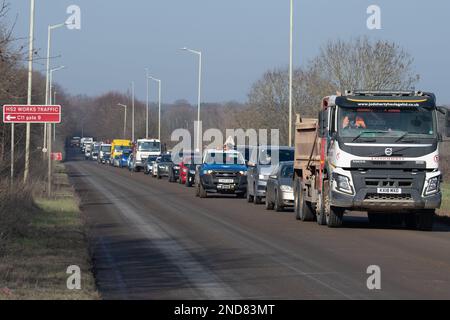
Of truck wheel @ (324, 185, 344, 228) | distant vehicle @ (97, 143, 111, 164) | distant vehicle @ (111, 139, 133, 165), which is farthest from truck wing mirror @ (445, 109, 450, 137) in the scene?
distant vehicle @ (97, 143, 111, 164)

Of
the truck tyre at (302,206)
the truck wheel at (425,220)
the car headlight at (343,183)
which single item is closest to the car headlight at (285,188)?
the truck tyre at (302,206)

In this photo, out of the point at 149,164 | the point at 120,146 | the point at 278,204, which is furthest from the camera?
the point at 120,146

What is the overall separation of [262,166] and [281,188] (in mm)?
4439

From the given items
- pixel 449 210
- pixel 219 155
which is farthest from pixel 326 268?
pixel 219 155

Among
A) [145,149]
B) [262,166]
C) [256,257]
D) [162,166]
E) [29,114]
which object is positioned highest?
[29,114]

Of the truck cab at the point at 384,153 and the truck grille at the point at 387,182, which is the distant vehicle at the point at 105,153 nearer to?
the truck cab at the point at 384,153

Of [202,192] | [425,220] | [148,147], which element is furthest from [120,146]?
[425,220]

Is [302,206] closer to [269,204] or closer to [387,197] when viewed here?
[387,197]

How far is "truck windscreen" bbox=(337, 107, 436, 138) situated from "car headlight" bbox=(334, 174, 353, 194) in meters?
0.96

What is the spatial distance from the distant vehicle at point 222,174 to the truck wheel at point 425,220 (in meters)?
15.5

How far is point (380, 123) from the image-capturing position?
23719 millimetres

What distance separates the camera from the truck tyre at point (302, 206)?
90.3 feet

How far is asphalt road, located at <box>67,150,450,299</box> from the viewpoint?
1363 centimetres
